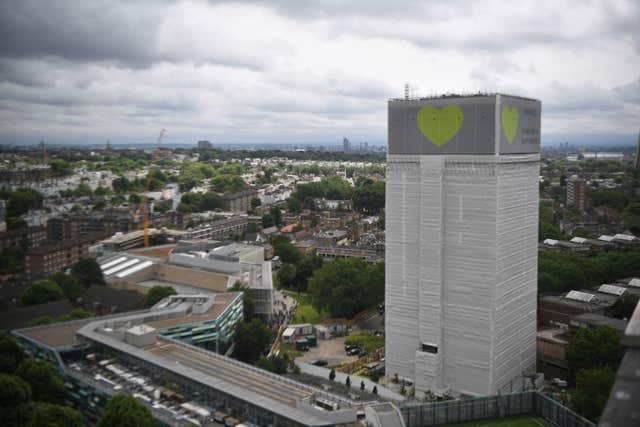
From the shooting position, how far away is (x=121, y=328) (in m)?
14.6

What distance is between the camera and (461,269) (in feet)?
45.2

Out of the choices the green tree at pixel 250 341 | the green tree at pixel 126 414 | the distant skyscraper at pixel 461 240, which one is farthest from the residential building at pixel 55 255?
the distant skyscraper at pixel 461 240

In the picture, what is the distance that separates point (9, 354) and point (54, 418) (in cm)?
373

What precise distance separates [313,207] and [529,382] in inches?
1316

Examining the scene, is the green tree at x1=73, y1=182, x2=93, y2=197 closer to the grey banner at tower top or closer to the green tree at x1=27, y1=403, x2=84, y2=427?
the grey banner at tower top

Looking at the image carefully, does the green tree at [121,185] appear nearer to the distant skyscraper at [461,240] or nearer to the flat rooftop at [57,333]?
the flat rooftop at [57,333]

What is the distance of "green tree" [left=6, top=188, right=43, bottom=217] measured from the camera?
1011 inches

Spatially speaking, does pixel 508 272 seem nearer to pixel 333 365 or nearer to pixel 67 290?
pixel 333 365

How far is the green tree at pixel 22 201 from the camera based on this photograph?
84.2ft

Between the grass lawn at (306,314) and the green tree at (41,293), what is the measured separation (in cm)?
779

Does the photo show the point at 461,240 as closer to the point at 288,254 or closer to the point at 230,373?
the point at 230,373

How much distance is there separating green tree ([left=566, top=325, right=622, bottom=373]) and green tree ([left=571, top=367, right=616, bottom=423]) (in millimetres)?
1983

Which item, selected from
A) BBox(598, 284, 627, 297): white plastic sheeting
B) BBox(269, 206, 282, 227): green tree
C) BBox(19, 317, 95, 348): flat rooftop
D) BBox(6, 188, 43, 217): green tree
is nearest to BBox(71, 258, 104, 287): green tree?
BBox(6, 188, 43, 217): green tree

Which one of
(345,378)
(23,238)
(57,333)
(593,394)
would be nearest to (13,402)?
(57,333)
